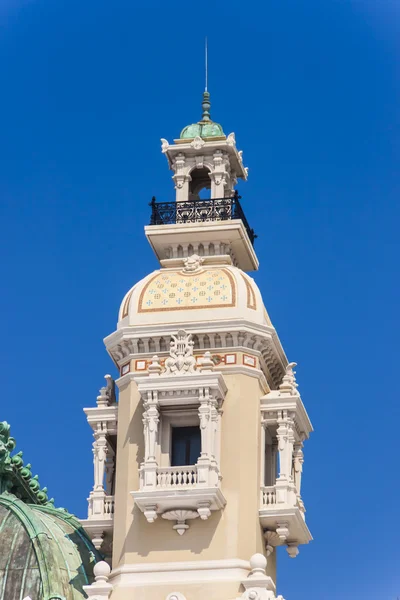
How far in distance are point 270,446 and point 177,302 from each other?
14.0ft

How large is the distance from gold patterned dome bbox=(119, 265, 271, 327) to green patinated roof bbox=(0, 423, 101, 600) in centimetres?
504

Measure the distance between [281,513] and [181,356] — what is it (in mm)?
4369

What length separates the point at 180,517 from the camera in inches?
1921

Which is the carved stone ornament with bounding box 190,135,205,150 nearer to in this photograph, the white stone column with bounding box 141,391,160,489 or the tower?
the tower

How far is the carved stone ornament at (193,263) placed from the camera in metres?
52.3

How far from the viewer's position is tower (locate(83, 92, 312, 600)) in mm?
48594

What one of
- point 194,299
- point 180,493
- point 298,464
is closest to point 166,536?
point 180,493

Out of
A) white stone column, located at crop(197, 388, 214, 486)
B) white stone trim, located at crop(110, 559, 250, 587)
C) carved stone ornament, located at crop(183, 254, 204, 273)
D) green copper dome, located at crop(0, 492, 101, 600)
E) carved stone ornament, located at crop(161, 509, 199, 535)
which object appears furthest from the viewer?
carved stone ornament, located at crop(183, 254, 204, 273)

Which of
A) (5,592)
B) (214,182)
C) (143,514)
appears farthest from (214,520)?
(214,182)

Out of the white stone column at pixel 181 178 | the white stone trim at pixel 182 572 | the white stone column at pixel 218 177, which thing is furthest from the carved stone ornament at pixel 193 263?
the white stone trim at pixel 182 572

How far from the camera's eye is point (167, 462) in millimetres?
49500

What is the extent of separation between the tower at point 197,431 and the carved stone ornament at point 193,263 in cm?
3

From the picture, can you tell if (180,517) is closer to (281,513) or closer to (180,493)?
(180,493)

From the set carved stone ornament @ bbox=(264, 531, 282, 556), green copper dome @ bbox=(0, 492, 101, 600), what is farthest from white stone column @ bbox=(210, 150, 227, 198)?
green copper dome @ bbox=(0, 492, 101, 600)
